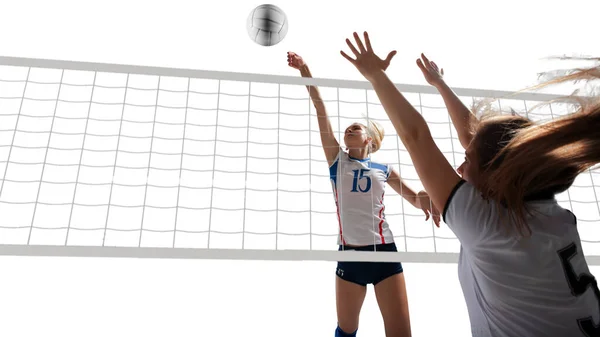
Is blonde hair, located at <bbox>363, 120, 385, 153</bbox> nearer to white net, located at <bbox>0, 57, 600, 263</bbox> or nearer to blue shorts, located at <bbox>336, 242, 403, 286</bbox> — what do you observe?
white net, located at <bbox>0, 57, 600, 263</bbox>

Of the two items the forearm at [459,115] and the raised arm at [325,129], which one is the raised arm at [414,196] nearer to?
the raised arm at [325,129]

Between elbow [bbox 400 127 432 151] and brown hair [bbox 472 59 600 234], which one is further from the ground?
elbow [bbox 400 127 432 151]

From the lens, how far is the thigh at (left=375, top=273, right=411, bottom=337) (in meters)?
1.60

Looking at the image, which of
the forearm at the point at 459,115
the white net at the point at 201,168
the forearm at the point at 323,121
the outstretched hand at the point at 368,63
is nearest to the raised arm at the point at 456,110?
the forearm at the point at 459,115

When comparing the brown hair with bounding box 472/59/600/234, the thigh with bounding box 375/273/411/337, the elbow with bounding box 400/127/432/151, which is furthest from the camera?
the thigh with bounding box 375/273/411/337

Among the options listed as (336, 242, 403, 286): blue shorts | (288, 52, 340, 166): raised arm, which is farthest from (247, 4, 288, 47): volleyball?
(336, 242, 403, 286): blue shorts

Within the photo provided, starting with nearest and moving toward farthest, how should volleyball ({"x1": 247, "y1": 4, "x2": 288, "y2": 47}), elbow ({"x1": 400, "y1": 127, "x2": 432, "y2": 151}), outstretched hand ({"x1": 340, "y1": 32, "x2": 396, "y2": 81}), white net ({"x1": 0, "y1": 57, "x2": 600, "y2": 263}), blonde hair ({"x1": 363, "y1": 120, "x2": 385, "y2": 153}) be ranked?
elbow ({"x1": 400, "y1": 127, "x2": 432, "y2": 151}) → outstretched hand ({"x1": 340, "y1": 32, "x2": 396, "y2": 81}) → white net ({"x1": 0, "y1": 57, "x2": 600, "y2": 263}) → blonde hair ({"x1": 363, "y1": 120, "x2": 385, "y2": 153}) → volleyball ({"x1": 247, "y1": 4, "x2": 288, "y2": 47})

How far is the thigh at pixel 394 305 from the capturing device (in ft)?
5.25

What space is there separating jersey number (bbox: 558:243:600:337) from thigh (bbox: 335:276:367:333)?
1.06 metres

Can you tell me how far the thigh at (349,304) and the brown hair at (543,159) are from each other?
1046mm

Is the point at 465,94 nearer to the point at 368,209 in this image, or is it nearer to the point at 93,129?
the point at 368,209

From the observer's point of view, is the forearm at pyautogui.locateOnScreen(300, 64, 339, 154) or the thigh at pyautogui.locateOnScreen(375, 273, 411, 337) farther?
the forearm at pyautogui.locateOnScreen(300, 64, 339, 154)

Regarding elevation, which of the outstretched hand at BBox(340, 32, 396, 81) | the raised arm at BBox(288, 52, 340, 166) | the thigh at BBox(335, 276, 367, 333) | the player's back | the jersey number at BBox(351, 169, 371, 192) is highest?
the raised arm at BBox(288, 52, 340, 166)

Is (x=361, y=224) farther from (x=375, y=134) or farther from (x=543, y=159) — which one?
(x=543, y=159)
